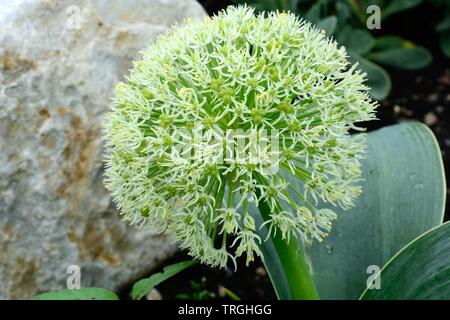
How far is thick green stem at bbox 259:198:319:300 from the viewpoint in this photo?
1.88 meters

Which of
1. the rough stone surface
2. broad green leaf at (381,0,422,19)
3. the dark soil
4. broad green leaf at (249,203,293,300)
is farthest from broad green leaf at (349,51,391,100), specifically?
broad green leaf at (249,203,293,300)

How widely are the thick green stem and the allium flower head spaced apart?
0.12 meters

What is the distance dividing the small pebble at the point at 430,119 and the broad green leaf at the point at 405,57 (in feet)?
0.94

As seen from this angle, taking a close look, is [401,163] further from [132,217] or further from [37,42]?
[37,42]

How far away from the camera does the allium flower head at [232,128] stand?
166 centimetres

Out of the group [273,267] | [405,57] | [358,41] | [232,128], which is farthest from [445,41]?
[232,128]

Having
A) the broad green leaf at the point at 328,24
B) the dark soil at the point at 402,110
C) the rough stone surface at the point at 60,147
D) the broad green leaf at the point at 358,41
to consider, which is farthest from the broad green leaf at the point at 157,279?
the broad green leaf at the point at 358,41

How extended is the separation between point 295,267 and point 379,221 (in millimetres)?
438

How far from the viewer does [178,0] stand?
9.34ft

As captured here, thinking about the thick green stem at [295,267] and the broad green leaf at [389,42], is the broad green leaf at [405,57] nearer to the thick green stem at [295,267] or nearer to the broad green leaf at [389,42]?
the broad green leaf at [389,42]

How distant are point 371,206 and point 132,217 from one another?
0.84 m

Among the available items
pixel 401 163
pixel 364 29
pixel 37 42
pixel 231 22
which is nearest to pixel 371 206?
pixel 401 163

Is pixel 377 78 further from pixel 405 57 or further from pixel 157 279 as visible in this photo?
pixel 157 279
